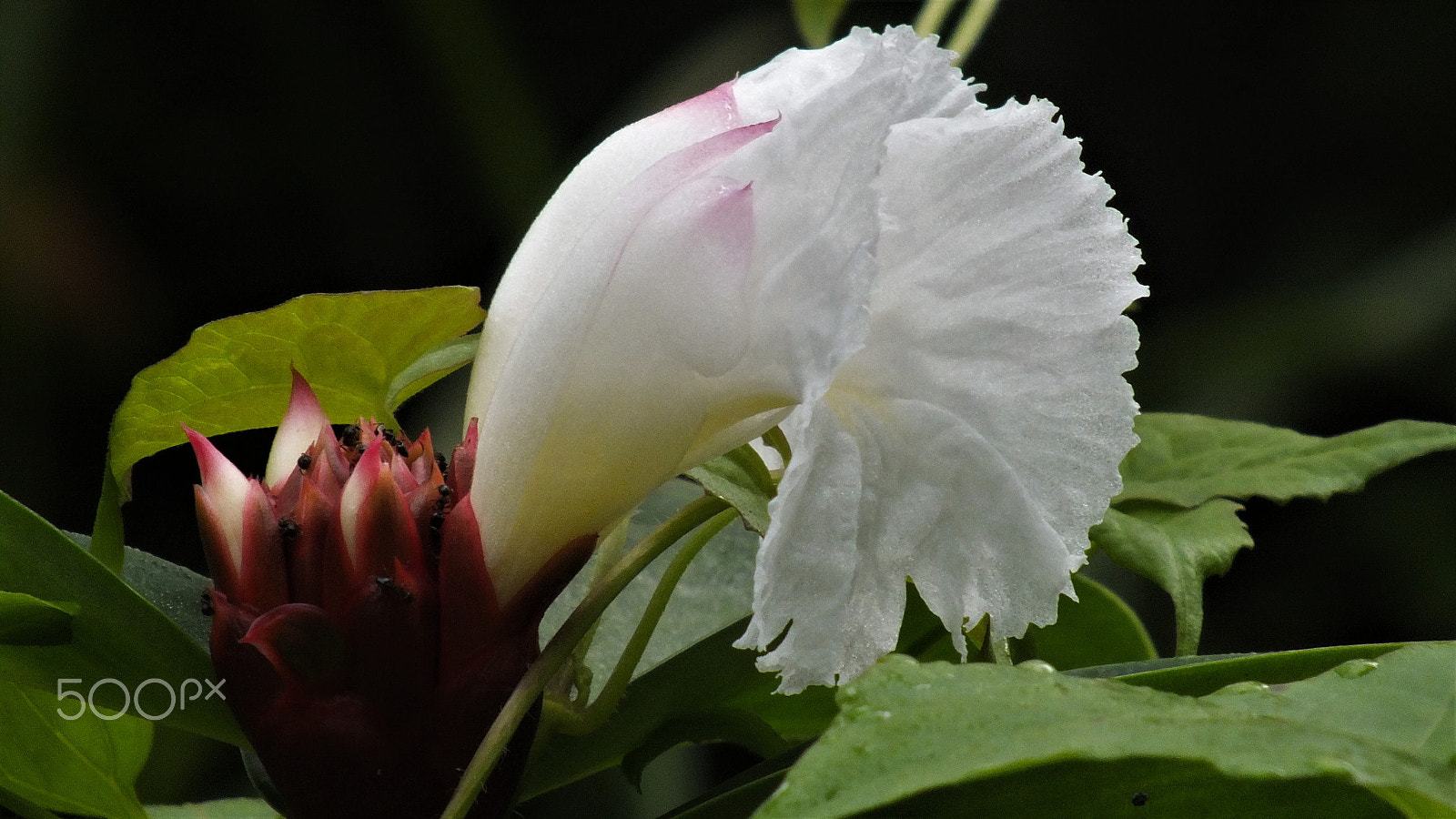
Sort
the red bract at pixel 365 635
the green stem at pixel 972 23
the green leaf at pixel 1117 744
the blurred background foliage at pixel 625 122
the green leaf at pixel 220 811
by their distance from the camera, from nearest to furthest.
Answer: the green leaf at pixel 1117 744 < the red bract at pixel 365 635 < the green leaf at pixel 220 811 < the green stem at pixel 972 23 < the blurred background foliage at pixel 625 122

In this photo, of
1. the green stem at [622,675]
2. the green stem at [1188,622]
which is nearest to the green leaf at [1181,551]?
the green stem at [1188,622]

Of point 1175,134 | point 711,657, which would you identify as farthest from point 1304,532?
point 711,657

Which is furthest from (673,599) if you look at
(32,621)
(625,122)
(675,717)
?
(625,122)

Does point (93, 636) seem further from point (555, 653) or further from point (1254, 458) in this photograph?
point (1254, 458)

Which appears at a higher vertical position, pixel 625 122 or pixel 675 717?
pixel 625 122

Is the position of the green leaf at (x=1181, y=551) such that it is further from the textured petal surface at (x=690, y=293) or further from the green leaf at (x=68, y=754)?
the green leaf at (x=68, y=754)
